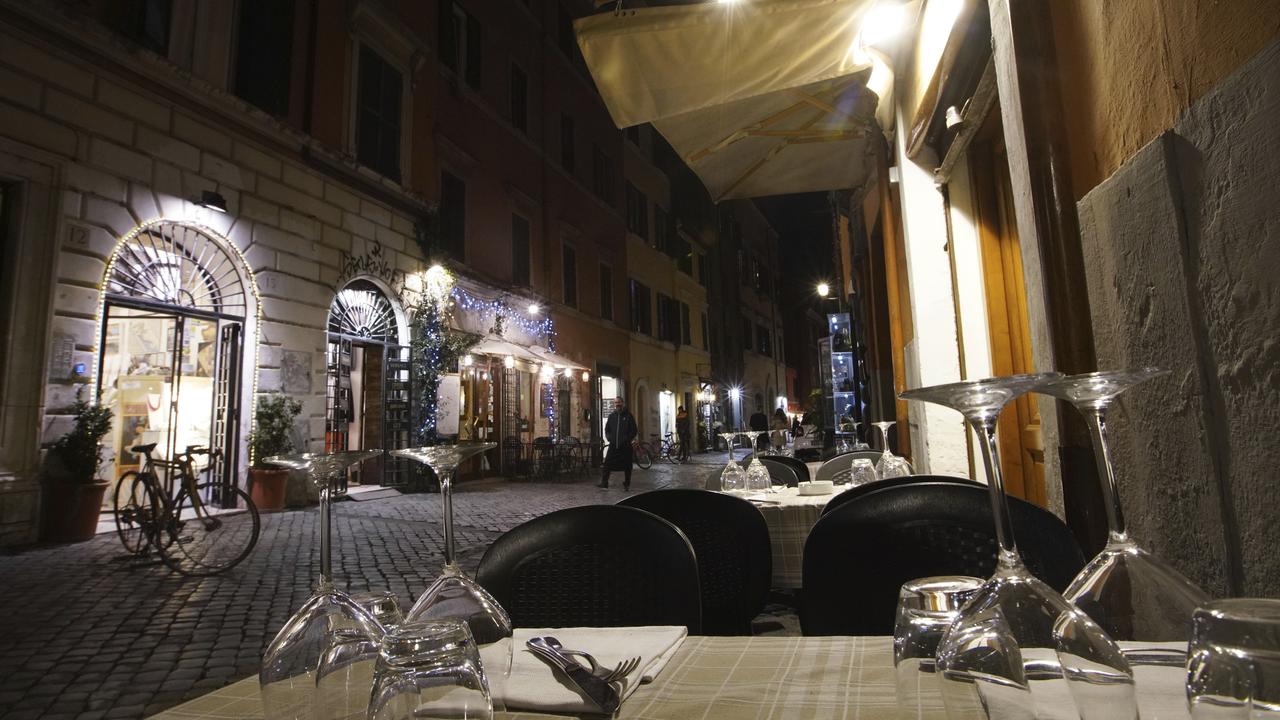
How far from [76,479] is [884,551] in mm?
8405

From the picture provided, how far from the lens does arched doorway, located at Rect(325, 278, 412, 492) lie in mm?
11906

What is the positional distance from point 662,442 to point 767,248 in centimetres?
2283

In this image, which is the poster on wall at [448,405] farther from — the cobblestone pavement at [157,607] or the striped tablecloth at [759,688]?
the striped tablecloth at [759,688]

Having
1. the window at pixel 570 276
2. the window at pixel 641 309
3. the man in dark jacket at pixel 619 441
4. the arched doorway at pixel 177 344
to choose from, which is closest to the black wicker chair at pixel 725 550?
the arched doorway at pixel 177 344

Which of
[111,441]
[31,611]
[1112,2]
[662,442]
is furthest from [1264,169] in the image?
[662,442]

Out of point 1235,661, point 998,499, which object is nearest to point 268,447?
point 998,499

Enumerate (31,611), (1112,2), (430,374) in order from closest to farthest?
(1112,2), (31,611), (430,374)

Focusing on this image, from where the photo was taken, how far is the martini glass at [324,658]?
0.87 meters

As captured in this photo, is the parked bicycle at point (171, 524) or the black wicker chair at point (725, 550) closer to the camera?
the black wicker chair at point (725, 550)

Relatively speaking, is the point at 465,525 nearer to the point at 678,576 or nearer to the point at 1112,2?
the point at 678,576

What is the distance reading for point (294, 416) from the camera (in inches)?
396

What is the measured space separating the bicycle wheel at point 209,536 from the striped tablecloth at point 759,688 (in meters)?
5.92

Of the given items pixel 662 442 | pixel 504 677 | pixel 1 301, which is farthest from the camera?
pixel 662 442

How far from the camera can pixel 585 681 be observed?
1.03m
